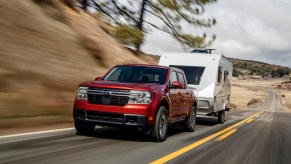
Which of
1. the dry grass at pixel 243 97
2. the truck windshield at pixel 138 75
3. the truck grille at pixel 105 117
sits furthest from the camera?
the dry grass at pixel 243 97

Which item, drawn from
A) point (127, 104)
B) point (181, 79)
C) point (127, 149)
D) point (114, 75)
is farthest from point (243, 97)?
point (127, 149)

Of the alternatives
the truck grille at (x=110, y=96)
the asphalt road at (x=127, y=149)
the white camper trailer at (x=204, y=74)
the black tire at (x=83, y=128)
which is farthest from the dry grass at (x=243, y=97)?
the truck grille at (x=110, y=96)

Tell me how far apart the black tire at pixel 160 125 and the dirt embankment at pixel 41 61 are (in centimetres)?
334

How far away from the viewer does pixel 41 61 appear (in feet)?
49.2

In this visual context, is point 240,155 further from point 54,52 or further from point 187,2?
point 187,2

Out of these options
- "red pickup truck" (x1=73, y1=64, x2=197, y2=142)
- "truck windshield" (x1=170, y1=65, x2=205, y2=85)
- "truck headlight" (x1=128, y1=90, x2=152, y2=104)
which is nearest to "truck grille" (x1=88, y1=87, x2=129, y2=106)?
"red pickup truck" (x1=73, y1=64, x2=197, y2=142)

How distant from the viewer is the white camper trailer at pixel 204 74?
15.5 m

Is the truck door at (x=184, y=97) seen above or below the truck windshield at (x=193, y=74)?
below

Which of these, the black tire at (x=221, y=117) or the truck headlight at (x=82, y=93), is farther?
the black tire at (x=221, y=117)

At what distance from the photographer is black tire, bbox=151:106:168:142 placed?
30.6 ft

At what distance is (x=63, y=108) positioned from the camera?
13.3 meters

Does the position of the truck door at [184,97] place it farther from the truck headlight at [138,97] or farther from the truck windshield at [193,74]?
the truck windshield at [193,74]

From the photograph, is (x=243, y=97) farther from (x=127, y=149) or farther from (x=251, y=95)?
(x=127, y=149)

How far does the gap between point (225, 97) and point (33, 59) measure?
8.31 metres
